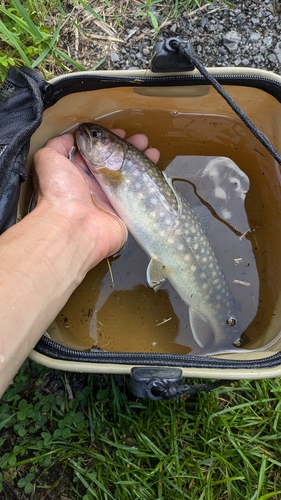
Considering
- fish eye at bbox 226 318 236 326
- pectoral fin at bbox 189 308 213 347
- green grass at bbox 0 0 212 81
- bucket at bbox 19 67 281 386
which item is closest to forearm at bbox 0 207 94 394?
bucket at bbox 19 67 281 386

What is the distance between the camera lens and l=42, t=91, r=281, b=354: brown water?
2.01 metres

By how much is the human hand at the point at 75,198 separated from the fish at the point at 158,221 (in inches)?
2.0

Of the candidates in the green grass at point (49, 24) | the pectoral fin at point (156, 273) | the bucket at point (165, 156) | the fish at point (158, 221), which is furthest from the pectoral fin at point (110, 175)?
the green grass at point (49, 24)

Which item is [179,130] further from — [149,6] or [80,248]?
[80,248]

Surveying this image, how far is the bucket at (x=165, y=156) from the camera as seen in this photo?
172cm

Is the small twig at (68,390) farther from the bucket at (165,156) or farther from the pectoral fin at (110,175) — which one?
the pectoral fin at (110,175)

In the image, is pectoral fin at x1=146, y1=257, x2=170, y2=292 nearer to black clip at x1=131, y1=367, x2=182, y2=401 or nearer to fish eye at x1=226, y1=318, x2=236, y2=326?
fish eye at x1=226, y1=318, x2=236, y2=326

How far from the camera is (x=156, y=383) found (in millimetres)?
1363

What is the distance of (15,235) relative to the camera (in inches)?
58.1

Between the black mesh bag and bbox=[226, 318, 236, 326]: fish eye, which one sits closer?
the black mesh bag

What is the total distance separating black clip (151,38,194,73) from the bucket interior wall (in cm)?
19

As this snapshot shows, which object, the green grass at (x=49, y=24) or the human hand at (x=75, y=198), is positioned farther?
the green grass at (x=49, y=24)

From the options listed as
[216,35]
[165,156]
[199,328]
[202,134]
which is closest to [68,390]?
[199,328]

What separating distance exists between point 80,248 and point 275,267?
0.97 meters
